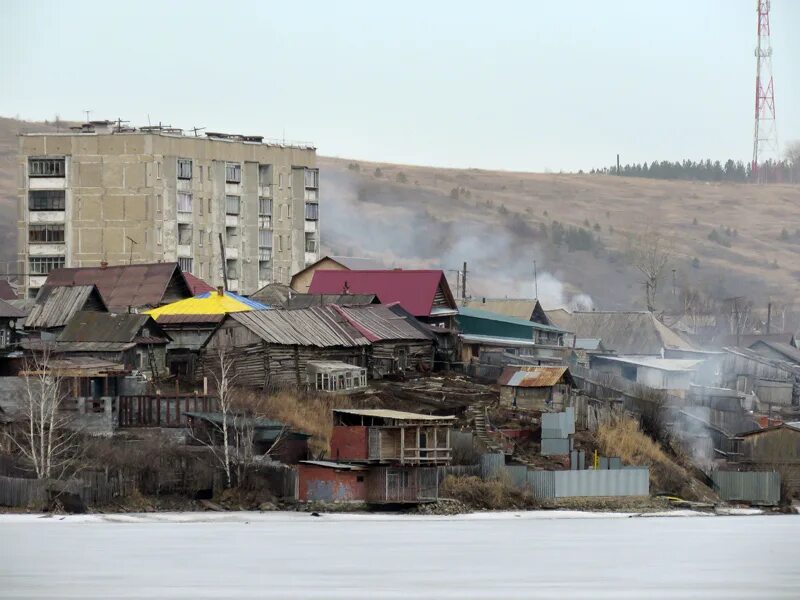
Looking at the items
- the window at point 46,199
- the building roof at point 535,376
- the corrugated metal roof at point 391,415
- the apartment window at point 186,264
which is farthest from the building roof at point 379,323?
the window at point 46,199

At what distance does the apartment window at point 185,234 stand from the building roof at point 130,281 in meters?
25.5

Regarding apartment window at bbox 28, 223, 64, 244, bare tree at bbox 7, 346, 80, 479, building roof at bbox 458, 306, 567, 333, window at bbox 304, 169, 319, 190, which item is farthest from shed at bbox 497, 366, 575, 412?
window at bbox 304, 169, 319, 190

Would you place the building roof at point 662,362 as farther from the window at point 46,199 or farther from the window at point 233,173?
the window at point 46,199

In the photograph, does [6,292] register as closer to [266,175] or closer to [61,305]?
[266,175]

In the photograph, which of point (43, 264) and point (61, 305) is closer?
point (61, 305)

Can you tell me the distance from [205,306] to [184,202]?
35.3 meters

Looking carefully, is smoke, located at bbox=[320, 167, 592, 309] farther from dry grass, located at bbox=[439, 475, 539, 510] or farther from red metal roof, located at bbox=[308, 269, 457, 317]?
dry grass, located at bbox=[439, 475, 539, 510]

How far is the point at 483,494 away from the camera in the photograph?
57625mm

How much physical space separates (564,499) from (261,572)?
62.2 feet

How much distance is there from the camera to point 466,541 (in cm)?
4909

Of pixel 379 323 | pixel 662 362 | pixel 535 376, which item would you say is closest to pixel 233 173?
pixel 662 362

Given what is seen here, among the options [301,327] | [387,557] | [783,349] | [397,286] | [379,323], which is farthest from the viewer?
[783,349]

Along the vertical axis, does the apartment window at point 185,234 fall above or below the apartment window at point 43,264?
above

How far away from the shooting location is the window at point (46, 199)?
106438 millimetres
